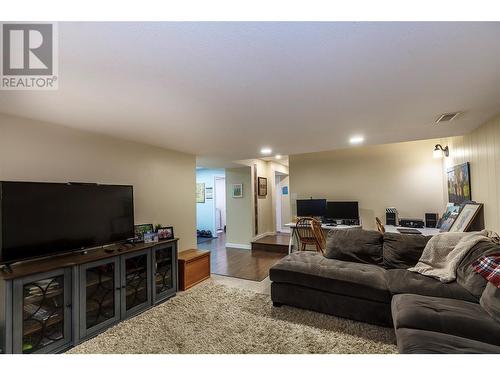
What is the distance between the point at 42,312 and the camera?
1.83 m

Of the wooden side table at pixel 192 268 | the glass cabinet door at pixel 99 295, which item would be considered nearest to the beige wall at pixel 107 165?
the wooden side table at pixel 192 268

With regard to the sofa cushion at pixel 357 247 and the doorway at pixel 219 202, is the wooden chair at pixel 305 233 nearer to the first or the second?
the sofa cushion at pixel 357 247

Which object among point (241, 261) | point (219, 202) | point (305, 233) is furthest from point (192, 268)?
point (219, 202)

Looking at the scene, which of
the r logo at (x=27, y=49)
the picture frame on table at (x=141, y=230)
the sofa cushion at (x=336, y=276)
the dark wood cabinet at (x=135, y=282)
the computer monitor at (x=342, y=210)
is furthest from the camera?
the computer monitor at (x=342, y=210)

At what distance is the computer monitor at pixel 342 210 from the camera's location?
15.0 feet

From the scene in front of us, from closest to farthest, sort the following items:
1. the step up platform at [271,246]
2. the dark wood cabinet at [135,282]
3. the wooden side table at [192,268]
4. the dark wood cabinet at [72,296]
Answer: the dark wood cabinet at [72,296]
the dark wood cabinet at [135,282]
the wooden side table at [192,268]
the step up platform at [271,246]

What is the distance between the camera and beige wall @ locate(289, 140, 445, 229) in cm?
423

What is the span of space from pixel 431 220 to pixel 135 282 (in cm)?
476

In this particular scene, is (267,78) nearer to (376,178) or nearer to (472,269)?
(472,269)

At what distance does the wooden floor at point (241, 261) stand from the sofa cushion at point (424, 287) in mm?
1949

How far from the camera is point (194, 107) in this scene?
1.92 m

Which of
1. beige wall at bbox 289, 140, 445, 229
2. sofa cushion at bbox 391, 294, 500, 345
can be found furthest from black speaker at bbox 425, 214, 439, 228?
sofa cushion at bbox 391, 294, 500, 345

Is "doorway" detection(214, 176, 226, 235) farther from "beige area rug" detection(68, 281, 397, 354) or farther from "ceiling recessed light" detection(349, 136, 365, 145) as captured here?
"beige area rug" detection(68, 281, 397, 354)

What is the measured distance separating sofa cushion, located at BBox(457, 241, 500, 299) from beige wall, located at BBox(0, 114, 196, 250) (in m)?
3.54
